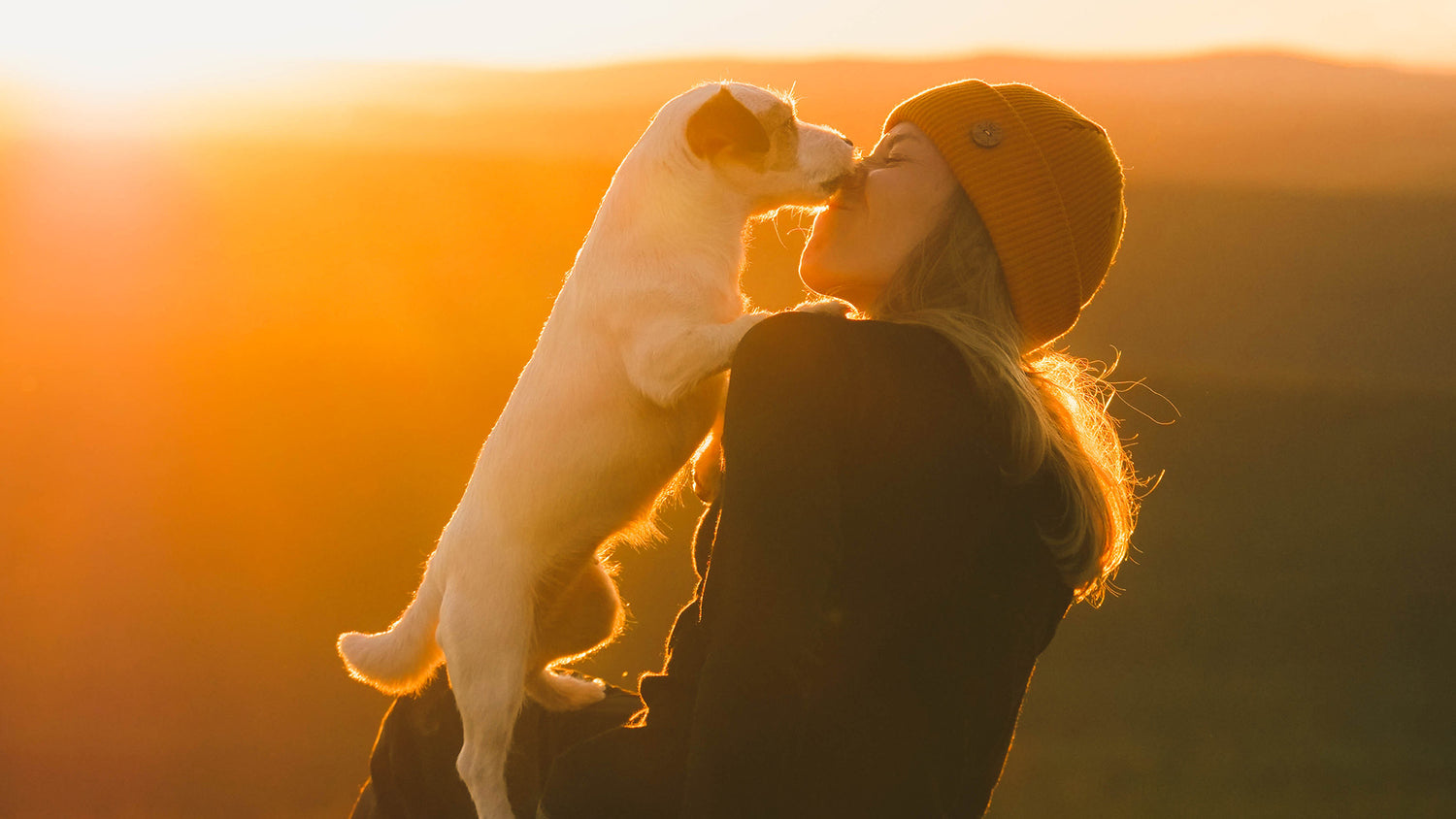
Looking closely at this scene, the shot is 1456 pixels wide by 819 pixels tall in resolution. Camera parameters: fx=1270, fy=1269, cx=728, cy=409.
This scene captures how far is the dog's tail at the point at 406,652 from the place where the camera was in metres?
2.74

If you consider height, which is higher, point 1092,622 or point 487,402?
point 487,402

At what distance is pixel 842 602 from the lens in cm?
162

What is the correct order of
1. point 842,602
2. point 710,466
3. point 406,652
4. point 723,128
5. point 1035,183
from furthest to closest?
point 406,652, point 723,128, point 710,466, point 1035,183, point 842,602

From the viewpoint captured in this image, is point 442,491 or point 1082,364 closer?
point 1082,364

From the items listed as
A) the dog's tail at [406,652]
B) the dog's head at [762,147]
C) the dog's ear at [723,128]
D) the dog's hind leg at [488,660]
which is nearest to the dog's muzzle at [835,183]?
the dog's head at [762,147]

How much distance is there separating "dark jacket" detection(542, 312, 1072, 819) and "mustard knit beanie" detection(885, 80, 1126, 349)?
0.41 m

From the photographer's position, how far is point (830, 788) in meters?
1.60

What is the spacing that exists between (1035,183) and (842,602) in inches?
33.4

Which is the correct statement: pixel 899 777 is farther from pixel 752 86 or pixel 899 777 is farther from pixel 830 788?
pixel 752 86

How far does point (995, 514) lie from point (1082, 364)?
90 cm

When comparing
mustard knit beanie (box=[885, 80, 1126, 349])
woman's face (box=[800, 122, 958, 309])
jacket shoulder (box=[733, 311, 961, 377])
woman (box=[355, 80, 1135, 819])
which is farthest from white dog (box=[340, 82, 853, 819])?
jacket shoulder (box=[733, 311, 961, 377])

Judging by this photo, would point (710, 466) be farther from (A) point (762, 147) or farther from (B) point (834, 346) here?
(B) point (834, 346)

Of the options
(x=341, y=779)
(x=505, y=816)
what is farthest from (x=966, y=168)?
(x=341, y=779)

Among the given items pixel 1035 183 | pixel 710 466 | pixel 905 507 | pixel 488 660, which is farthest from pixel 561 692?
pixel 1035 183
